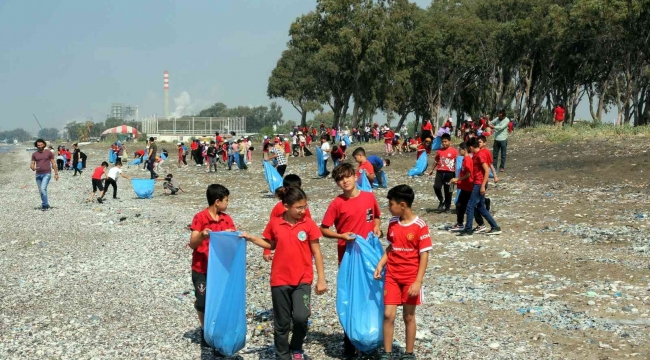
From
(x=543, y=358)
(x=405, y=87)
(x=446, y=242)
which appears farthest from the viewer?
(x=405, y=87)

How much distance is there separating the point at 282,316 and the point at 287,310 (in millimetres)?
65

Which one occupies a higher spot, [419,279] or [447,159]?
[447,159]

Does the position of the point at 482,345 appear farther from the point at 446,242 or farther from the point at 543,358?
the point at 446,242

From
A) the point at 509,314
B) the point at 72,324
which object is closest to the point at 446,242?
the point at 509,314

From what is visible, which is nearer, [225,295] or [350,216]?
[225,295]

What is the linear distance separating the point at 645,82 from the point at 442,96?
15.1 meters

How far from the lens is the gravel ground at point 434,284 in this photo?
6.80m

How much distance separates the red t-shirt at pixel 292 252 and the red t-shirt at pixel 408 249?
27.7 inches

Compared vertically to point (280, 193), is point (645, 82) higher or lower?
higher

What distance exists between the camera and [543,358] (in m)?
6.25

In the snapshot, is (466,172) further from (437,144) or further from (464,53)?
(464,53)

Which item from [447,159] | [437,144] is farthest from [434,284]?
[437,144]

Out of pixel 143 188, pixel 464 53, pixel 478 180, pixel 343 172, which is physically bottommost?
pixel 143 188

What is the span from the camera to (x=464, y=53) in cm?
4547
